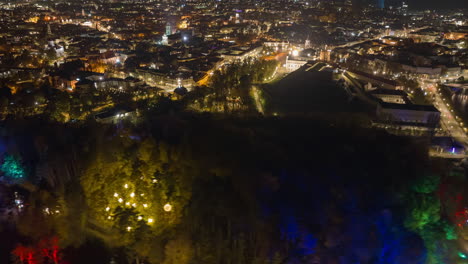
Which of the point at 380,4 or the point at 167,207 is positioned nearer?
the point at 167,207

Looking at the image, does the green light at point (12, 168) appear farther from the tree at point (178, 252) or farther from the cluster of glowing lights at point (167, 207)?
the tree at point (178, 252)

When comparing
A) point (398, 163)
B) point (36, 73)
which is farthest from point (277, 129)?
point (36, 73)

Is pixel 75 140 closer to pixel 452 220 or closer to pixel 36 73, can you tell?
pixel 452 220

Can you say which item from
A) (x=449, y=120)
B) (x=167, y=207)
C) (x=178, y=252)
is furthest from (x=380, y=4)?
(x=178, y=252)

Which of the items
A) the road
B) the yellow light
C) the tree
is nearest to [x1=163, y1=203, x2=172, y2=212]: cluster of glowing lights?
the yellow light

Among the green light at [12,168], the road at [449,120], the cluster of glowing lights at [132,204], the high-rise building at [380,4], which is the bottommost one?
the road at [449,120]

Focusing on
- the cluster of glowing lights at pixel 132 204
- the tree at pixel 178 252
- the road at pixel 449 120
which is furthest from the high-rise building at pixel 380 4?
the tree at pixel 178 252

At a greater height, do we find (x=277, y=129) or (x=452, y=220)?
(x=277, y=129)

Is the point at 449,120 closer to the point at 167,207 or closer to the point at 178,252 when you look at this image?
the point at 167,207
